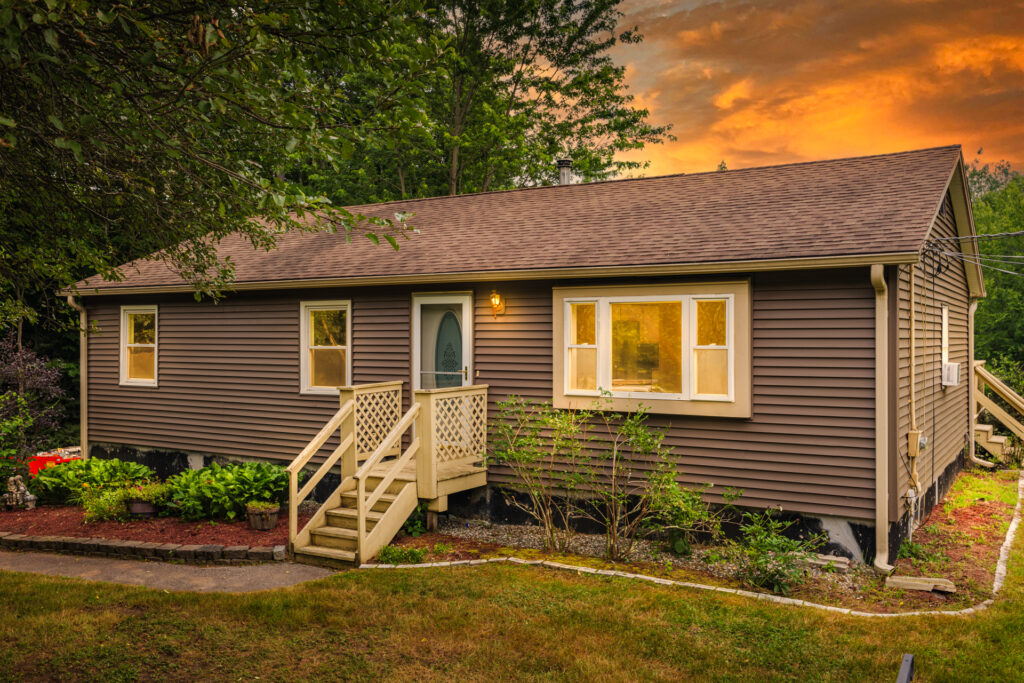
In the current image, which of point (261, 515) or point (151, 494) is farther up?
point (151, 494)

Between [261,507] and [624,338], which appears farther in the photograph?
[261,507]

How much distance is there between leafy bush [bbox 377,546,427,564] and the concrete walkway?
0.56 m

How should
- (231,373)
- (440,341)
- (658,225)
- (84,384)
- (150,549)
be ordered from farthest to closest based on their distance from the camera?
(84,384), (231,373), (440,341), (658,225), (150,549)

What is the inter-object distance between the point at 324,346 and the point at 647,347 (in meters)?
4.94

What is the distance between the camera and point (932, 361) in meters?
9.14

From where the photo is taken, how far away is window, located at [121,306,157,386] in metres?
12.0

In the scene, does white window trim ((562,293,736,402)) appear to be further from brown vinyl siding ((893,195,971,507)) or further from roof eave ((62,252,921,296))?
brown vinyl siding ((893,195,971,507))

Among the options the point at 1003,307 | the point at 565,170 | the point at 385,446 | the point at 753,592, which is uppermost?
the point at 565,170

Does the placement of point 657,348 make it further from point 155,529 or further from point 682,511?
point 155,529

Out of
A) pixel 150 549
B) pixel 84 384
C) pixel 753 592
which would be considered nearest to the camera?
pixel 753 592

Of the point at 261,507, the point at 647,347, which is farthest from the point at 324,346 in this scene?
the point at 647,347

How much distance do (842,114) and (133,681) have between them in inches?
606

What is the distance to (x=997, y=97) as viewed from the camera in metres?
20.8

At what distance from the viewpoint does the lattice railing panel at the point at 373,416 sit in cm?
848
